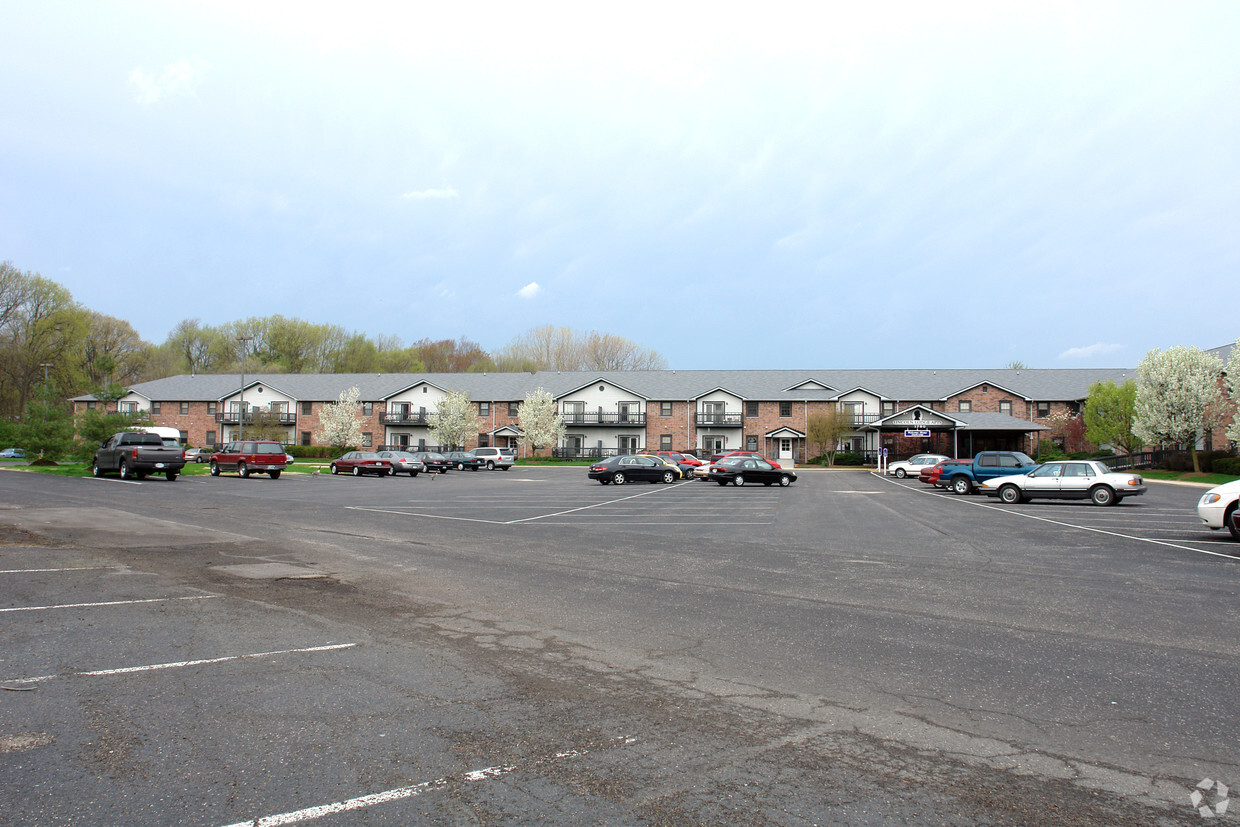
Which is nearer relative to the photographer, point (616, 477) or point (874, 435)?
point (616, 477)

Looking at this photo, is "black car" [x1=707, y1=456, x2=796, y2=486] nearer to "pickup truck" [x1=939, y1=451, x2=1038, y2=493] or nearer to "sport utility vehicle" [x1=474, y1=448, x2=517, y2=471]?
"pickup truck" [x1=939, y1=451, x2=1038, y2=493]

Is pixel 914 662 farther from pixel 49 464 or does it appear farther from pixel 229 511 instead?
pixel 49 464

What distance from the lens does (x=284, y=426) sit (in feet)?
239

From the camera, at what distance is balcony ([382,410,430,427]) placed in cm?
7369

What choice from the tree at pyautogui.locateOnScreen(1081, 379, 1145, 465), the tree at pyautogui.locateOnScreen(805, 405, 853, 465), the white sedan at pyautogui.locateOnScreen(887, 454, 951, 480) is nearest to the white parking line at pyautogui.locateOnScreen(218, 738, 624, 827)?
the white sedan at pyautogui.locateOnScreen(887, 454, 951, 480)

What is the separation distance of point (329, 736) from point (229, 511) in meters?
16.6

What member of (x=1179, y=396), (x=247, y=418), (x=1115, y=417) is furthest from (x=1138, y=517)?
(x=247, y=418)

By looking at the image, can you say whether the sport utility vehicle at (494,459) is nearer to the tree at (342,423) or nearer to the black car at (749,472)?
the tree at (342,423)

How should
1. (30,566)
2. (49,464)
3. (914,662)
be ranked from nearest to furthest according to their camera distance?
(914,662), (30,566), (49,464)

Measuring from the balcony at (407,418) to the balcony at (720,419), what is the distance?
2671 centimetres

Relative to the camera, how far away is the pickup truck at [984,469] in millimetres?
27594

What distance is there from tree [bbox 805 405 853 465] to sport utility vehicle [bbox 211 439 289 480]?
4234cm

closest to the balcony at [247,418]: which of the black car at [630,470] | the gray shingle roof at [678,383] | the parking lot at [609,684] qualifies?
the gray shingle roof at [678,383]

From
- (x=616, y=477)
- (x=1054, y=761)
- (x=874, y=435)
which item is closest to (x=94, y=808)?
(x=1054, y=761)
